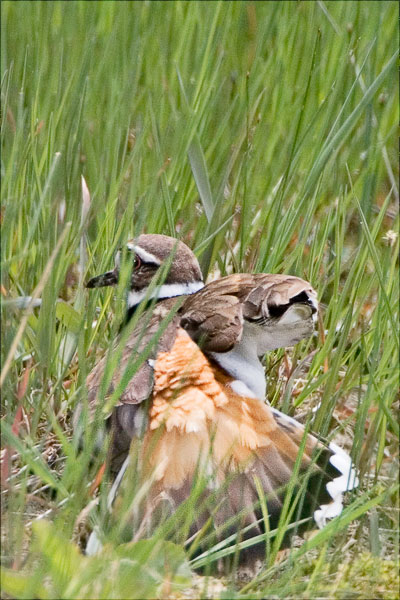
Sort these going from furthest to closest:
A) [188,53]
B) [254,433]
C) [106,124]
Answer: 1. [188,53]
2. [106,124]
3. [254,433]

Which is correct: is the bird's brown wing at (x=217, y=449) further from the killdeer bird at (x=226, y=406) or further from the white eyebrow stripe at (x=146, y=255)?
the white eyebrow stripe at (x=146, y=255)

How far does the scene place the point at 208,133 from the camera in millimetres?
3582

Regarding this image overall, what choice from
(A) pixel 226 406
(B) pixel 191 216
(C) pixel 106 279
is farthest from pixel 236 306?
(B) pixel 191 216

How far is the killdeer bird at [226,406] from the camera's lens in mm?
2248

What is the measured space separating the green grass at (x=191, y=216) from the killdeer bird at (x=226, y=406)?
112mm

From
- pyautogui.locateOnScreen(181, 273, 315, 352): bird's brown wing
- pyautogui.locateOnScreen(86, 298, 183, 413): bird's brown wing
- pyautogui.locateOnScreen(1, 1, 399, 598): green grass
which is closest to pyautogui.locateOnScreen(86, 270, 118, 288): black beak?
pyautogui.locateOnScreen(1, 1, 399, 598): green grass

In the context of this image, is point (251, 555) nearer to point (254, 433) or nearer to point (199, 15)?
point (254, 433)

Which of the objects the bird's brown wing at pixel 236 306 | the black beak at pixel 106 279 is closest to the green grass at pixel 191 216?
the black beak at pixel 106 279

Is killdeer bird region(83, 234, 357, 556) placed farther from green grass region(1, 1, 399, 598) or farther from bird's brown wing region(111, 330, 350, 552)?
green grass region(1, 1, 399, 598)

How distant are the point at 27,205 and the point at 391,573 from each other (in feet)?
4.92

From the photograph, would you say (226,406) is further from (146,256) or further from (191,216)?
(191,216)

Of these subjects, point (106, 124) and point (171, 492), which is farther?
point (106, 124)

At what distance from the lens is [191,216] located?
324 centimetres

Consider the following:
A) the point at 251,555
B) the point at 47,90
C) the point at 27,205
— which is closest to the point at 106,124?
the point at 47,90
